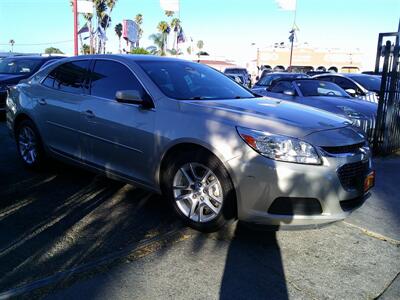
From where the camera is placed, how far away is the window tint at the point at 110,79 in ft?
15.1

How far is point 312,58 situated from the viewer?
6450cm

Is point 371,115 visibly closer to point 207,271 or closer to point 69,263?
point 207,271

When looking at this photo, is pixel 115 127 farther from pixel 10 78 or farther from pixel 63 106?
pixel 10 78

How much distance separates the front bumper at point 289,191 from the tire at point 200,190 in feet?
0.47

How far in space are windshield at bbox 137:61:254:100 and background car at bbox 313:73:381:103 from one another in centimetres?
616

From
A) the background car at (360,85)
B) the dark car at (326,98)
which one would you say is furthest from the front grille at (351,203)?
the background car at (360,85)

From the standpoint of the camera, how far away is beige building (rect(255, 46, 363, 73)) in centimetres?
6372

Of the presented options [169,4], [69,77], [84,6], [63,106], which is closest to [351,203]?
[63,106]

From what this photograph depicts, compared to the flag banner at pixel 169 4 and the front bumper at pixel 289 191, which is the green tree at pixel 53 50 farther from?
the front bumper at pixel 289 191

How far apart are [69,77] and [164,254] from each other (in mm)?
2813

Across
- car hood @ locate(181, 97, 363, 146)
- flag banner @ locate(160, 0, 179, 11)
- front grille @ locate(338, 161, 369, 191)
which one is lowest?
front grille @ locate(338, 161, 369, 191)

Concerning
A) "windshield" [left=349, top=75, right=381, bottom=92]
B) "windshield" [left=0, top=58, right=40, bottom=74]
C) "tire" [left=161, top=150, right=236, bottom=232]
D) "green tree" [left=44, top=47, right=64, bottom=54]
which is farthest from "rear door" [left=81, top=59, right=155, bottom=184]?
"green tree" [left=44, top=47, right=64, bottom=54]

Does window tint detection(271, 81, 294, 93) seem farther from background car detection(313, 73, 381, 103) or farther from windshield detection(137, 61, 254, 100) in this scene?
windshield detection(137, 61, 254, 100)

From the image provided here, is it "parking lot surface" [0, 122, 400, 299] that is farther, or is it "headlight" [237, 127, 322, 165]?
"headlight" [237, 127, 322, 165]
